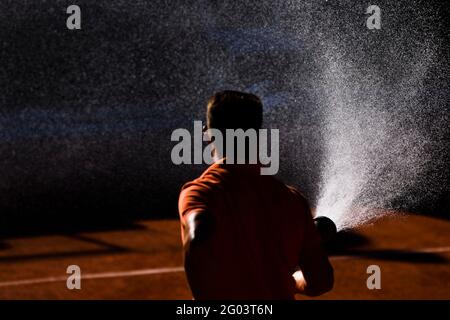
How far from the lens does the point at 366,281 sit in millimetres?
6289

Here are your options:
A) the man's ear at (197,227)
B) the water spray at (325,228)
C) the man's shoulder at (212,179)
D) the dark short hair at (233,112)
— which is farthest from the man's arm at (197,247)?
the water spray at (325,228)

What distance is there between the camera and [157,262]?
6.89 meters

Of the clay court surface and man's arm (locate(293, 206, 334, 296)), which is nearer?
man's arm (locate(293, 206, 334, 296))

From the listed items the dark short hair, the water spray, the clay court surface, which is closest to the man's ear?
the dark short hair

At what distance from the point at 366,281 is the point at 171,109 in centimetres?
1324

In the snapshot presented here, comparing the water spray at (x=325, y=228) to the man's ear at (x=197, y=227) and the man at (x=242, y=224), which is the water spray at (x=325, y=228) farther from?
the man's ear at (x=197, y=227)

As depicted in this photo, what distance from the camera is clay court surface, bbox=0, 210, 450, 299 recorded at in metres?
6.00

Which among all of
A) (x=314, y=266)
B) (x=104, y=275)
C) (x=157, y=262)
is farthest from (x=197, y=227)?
(x=157, y=262)

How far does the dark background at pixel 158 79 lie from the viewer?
1246cm

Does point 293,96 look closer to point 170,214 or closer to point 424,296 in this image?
point 170,214

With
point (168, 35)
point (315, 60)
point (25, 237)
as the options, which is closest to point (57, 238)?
point (25, 237)

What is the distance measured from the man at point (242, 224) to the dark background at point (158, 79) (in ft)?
27.5

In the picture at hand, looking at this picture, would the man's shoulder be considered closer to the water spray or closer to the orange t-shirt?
the orange t-shirt

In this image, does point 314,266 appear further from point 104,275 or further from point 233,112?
point 104,275
